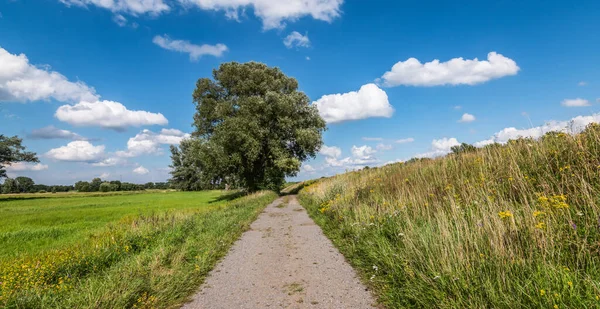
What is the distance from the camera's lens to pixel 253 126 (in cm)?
2614

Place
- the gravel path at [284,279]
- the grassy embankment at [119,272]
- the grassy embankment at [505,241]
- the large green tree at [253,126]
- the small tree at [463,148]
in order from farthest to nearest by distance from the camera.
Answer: the large green tree at [253,126], the small tree at [463,148], the gravel path at [284,279], the grassy embankment at [119,272], the grassy embankment at [505,241]

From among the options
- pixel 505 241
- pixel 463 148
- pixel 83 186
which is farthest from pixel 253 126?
pixel 83 186

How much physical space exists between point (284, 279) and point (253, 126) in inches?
873

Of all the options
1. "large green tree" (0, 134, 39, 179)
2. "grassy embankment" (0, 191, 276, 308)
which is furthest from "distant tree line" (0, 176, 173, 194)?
"grassy embankment" (0, 191, 276, 308)

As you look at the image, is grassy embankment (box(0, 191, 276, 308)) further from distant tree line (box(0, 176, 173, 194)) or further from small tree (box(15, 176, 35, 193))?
small tree (box(15, 176, 35, 193))

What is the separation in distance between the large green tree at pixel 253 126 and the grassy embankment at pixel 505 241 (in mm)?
20439

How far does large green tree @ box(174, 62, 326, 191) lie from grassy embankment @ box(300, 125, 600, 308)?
20.4 meters

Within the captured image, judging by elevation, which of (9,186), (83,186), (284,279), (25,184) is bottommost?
(284,279)

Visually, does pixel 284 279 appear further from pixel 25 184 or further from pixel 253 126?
pixel 25 184

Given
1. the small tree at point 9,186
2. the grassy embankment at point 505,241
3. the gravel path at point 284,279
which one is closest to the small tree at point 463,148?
the grassy embankment at point 505,241

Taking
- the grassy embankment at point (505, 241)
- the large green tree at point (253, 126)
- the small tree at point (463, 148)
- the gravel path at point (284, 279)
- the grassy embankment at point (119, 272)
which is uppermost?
the large green tree at point (253, 126)

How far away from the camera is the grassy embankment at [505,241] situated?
2.90 m

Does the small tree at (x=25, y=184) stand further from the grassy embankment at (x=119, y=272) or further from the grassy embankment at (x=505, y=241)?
the grassy embankment at (x=505, y=241)

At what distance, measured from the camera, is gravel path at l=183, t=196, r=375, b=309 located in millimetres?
4035
